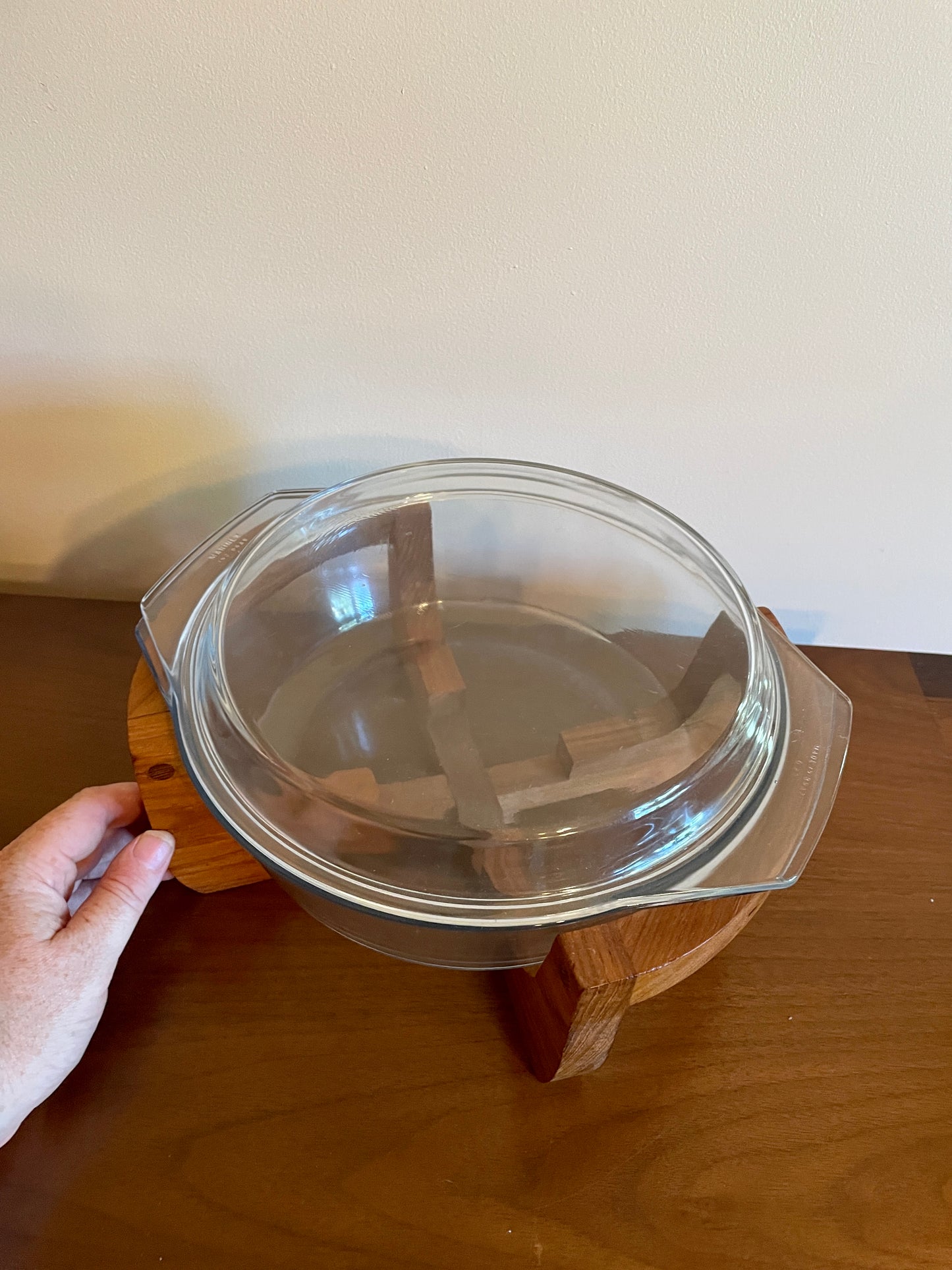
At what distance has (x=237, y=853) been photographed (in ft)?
1.58

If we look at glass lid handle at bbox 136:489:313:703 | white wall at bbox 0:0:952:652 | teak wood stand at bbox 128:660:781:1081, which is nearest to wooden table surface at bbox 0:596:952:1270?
teak wood stand at bbox 128:660:781:1081

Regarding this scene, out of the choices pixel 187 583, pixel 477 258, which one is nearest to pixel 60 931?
pixel 187 583

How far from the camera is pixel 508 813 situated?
1.46 ft

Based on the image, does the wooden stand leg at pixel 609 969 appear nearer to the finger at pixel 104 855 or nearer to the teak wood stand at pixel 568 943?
the teak wood stand at pixel 568 943

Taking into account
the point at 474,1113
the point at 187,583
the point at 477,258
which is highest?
the point at 477,258

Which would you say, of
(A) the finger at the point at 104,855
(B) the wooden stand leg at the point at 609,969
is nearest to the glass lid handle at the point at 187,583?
(A) the finger at the point at 104,855

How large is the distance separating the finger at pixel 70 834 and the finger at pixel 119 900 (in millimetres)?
28

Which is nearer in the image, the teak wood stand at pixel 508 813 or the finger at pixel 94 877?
the teak wood stand at pixel 508 813

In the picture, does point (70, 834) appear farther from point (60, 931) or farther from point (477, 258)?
point (477, 258)

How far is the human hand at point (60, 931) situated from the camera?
0.40 metres

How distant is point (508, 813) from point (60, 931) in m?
0.23

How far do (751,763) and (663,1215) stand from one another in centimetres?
22

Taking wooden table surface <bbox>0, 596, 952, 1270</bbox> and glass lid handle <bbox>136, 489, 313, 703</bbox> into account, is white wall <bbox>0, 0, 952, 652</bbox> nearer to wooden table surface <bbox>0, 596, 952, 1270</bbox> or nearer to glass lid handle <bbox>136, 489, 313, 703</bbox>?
glass lid handle <bbox>136, 489, 313, 703</bbox>

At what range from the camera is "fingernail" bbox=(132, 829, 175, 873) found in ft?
1.46
